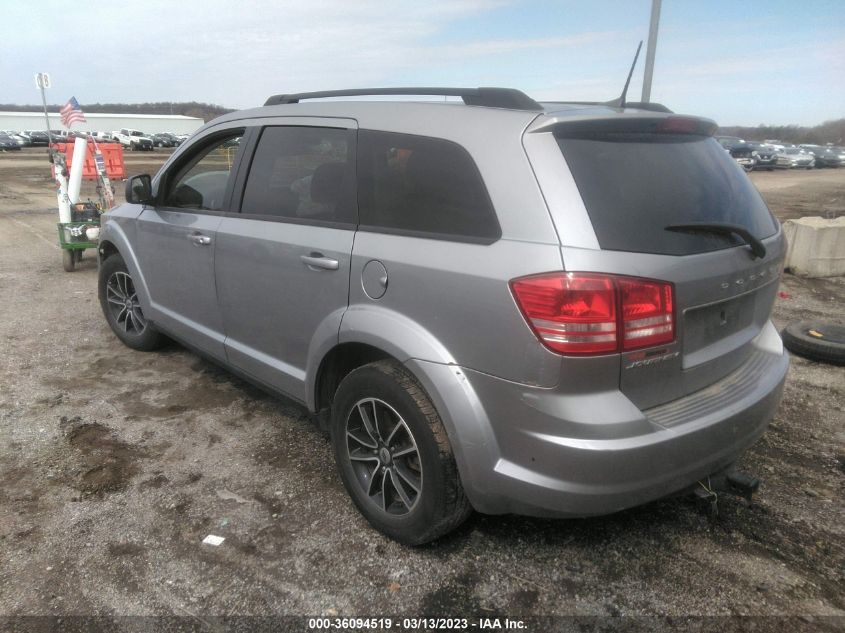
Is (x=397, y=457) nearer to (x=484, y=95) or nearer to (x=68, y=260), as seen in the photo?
(x=484, y=95)

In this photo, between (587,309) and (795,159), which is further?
(795,159)

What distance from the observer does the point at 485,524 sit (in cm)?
279

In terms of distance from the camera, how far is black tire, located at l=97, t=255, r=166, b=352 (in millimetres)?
4809

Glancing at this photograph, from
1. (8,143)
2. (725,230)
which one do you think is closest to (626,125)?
(725,230)

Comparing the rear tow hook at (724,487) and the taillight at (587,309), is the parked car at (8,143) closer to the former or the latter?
the taillight at (587,309)

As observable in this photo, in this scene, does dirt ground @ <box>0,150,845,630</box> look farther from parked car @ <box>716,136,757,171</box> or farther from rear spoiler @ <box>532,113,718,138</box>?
parked car @ <box>716,136,757,171</box>

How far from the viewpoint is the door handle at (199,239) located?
358 cm

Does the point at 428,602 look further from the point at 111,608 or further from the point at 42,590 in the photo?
the point at 42,590

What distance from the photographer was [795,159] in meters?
34.1

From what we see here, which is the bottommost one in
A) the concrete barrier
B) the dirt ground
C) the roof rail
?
the dirt ground

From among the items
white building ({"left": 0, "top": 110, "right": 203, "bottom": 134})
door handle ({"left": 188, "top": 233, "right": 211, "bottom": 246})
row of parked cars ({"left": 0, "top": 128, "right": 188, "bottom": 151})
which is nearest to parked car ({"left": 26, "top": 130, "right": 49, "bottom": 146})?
row of parked cars ({"left": 0, "top": 128, "right": 188, "bottom": 151})

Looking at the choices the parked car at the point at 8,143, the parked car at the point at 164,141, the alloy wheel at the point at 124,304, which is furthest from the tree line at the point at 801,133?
the alloy wheel at the point at 124,304

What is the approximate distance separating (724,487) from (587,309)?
1.42 meters

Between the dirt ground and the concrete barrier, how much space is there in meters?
3.97
